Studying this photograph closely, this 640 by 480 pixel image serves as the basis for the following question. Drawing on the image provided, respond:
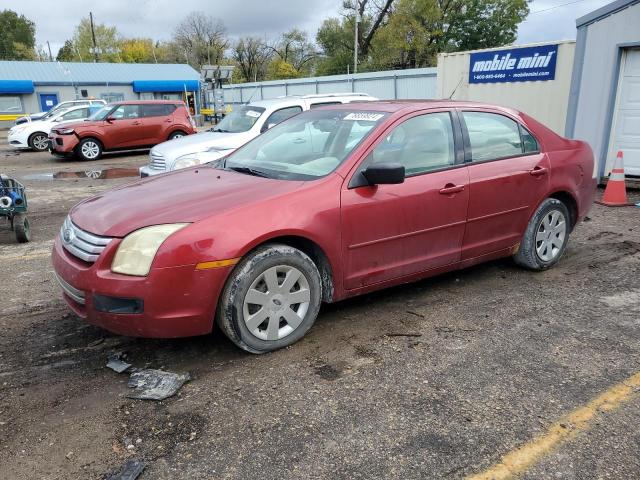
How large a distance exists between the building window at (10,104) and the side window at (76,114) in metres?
22.8

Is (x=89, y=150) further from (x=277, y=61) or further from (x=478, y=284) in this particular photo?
(x=277, y=61)

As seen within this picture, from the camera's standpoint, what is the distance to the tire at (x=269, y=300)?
3250 mm

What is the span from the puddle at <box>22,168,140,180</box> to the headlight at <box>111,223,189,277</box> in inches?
393

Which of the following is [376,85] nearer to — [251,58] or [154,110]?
[154,110]

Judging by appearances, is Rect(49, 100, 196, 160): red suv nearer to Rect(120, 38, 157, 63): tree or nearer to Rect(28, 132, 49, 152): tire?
Rect(28, 132, 49, 152): tire

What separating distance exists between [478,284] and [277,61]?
232 feet

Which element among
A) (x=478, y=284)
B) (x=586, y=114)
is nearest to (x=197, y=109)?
(x=586, y=114)

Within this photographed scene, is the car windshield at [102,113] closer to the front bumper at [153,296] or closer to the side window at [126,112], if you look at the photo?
the side window at [126,112]

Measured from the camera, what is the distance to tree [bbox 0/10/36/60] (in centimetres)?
7488

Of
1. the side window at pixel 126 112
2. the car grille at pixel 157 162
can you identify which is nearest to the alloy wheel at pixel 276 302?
the car grille at pixel 157 162

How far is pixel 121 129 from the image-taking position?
16.0 metres

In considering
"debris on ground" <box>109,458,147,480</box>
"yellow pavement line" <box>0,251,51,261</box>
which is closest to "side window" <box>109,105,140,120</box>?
"yellow pavement line" <box>0,251,51,261</box>

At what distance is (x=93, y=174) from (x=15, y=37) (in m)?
82.4

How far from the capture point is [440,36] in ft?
156
